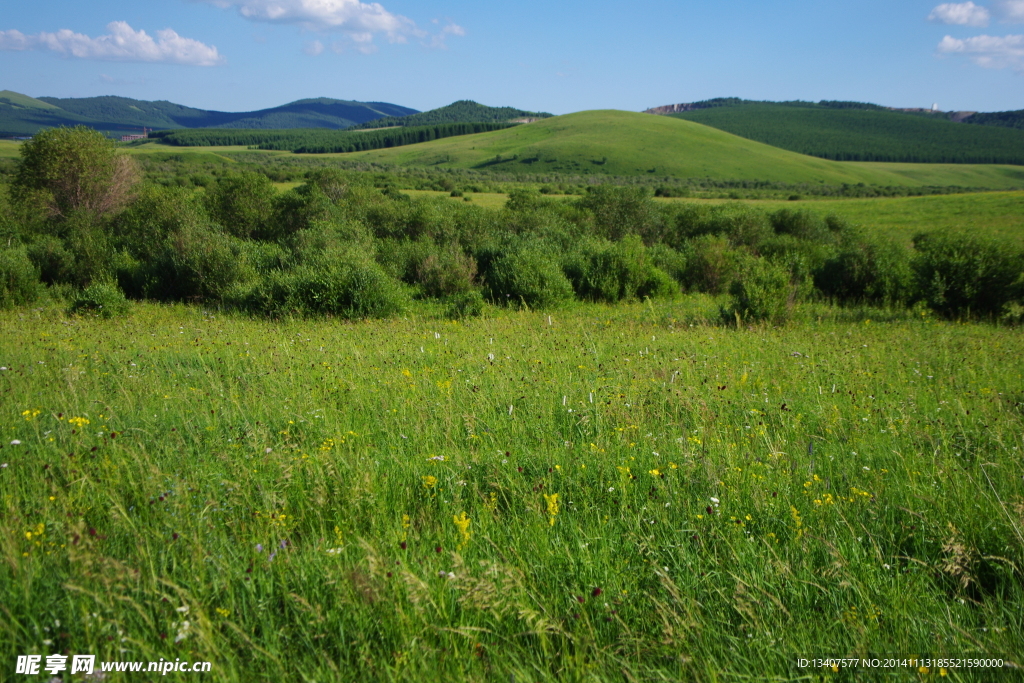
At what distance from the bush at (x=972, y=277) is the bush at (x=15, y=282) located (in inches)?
897

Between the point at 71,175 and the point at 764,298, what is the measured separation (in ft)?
121

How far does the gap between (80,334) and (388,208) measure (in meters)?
23.7

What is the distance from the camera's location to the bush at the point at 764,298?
1209 cm

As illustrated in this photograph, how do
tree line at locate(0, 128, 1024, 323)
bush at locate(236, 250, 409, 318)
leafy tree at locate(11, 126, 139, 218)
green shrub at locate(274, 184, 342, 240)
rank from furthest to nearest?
green shrub at locate(274, 184, 342, 240)
leafy tree at locate(11, 126, 139, 218)
tree line at locate(0, 128, 1024, 323)
bush at locate(236, 250, 409, 318)

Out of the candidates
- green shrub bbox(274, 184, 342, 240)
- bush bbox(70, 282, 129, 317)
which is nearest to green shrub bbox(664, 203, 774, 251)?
green shrub bbox(274, 184, 342, 240)

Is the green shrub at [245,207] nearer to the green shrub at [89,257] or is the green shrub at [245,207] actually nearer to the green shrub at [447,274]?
the green shrub at [89,257]

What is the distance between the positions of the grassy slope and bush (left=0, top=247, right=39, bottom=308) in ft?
356

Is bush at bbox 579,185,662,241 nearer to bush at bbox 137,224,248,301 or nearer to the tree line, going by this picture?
the tree line

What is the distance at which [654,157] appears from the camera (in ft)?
405

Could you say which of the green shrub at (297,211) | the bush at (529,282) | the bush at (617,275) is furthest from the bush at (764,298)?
the green shrub at (297,211)

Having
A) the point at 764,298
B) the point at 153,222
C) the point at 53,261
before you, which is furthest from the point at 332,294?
the point at 153,222

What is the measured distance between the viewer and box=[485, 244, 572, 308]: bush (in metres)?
15.0

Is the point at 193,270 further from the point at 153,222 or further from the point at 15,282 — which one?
the point at 153,222

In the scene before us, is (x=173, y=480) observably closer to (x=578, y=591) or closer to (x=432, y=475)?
(x=432, y=475)
